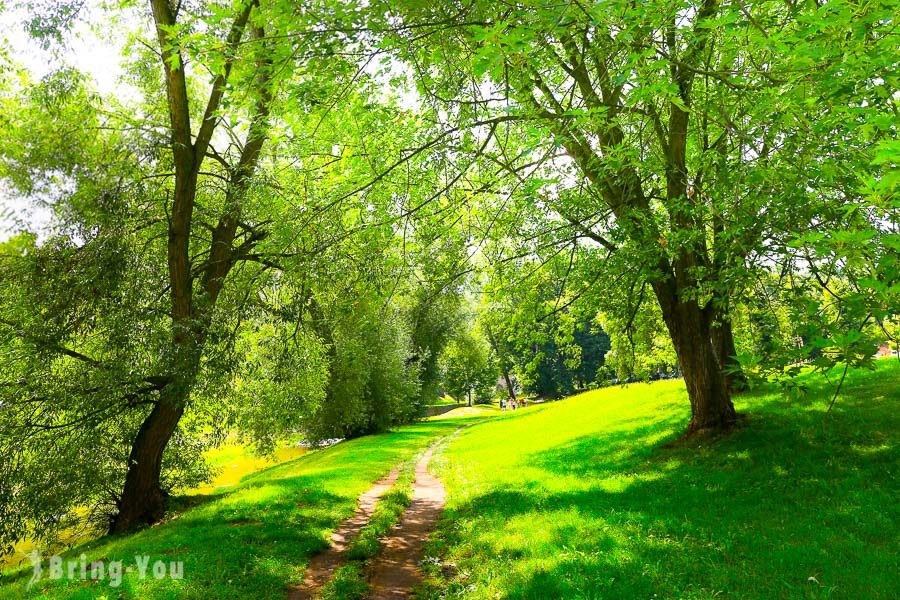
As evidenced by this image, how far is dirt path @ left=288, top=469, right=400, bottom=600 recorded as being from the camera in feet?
24.1

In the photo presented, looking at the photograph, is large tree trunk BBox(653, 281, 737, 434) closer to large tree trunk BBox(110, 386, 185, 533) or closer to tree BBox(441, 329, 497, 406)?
large tree trunk BBox(110, 386, 185, 533)

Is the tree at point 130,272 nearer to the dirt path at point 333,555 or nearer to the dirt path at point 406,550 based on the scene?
the dirt path at point 333,555

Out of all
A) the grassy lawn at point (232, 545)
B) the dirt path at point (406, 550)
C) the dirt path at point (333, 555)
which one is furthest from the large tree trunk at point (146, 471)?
the dirt path at point (406, 550)

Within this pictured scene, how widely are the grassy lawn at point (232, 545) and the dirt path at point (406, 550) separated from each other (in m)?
1.27

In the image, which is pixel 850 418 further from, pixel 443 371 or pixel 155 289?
pixel 443 371

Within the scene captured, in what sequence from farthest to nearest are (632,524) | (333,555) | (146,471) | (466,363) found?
(466,363) → (146,471) → (333,555) → (632,524)

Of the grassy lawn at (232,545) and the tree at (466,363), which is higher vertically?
the tree at (466,363)

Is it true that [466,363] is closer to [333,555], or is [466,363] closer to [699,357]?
[699,357]

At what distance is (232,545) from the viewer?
29.8 ft

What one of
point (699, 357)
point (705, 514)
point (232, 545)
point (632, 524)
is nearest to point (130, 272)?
point (232, 545)

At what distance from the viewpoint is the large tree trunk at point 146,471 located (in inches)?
520

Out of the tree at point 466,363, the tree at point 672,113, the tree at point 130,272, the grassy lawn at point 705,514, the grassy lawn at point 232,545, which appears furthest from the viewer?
the tree at point 466,363

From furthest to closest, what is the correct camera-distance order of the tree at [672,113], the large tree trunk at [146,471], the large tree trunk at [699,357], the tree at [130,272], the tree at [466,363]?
the tree at [466,363], the large tree trunk at [146,471], the large tree trunk at [699,357], the tree at [130,272], the tree at [672,113]

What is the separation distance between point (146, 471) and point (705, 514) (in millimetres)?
13501
